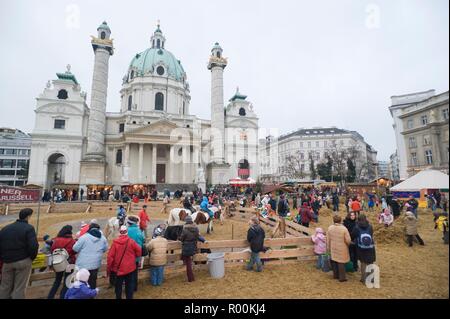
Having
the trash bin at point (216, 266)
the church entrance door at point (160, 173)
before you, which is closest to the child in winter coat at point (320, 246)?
the trash bin at point (216, 266)

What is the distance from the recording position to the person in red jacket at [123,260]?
15.1 ft

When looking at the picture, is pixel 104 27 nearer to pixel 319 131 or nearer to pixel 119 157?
pixel 119 157

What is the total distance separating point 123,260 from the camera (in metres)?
4.62

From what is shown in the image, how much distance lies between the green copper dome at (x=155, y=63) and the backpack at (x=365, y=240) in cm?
5311

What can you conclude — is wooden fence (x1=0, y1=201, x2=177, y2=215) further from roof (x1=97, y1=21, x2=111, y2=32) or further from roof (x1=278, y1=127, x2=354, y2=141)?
roof (x1=278, y1=127, x2=354, y2=141)

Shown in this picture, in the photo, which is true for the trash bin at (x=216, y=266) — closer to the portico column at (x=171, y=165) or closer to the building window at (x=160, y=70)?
the portico column at (x=171, y=165)

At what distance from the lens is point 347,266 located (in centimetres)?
661

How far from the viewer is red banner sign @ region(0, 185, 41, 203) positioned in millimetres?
7953

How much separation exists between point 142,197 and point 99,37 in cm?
2953

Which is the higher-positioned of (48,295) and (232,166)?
(232,166)

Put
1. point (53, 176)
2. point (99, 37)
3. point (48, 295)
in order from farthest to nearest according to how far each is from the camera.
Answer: point (53, 176), point (99, 37), point (48, 295)
